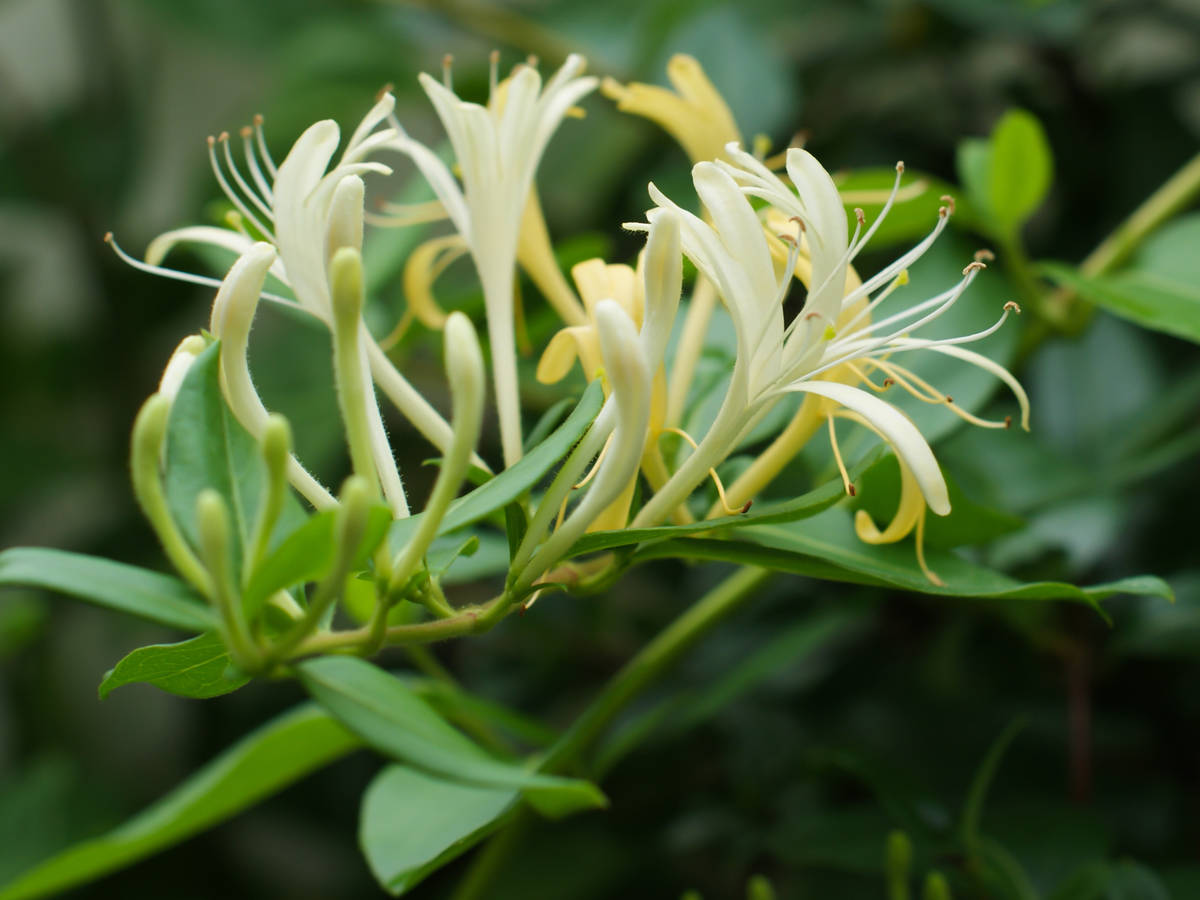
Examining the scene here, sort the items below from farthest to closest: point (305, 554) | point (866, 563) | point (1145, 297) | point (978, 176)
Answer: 1. point (978, 176)
2. point (1145, 297)
3. point (866, 563)
4. point (305, 554)

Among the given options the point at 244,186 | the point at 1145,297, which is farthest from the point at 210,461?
the point at 1145,297

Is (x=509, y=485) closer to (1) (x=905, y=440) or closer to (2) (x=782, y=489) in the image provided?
(1) (x=905, y=440)

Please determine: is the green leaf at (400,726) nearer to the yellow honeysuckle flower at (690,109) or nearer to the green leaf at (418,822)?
the green leaf at (418,822)

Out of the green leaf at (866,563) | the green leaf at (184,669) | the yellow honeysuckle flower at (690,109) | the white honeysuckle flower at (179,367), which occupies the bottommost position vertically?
the green leaf at (866,563)

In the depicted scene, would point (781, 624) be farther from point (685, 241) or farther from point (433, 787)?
point (685, 241)

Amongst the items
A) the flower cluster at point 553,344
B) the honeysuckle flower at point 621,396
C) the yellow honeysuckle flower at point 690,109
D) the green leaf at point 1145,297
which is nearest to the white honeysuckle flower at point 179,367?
the flower cluster at point 553,344

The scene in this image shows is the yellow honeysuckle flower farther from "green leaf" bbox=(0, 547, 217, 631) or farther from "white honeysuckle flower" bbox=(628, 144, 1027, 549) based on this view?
"green leaf" bbox=(0, 547, 217, 631)

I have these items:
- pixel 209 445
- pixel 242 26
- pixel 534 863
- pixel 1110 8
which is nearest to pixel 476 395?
pixel 209 445
